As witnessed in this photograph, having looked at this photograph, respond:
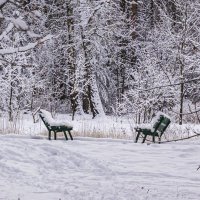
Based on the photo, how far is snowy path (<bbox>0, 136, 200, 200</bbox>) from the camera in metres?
7.39

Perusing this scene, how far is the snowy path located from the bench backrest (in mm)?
413

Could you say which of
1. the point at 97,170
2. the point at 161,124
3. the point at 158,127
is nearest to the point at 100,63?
the point at 161,124

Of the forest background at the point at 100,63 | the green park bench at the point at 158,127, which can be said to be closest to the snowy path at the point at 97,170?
the green park bench at the point at 158,127

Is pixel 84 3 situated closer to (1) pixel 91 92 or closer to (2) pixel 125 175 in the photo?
(1) pixel 91 92

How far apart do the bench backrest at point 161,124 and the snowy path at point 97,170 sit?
0.41 meters

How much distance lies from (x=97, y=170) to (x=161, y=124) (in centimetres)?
357

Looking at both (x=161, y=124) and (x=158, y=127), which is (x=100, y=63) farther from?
(x=158, y=127)

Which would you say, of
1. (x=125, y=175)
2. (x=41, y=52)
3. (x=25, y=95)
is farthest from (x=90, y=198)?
(x=41, y=52)

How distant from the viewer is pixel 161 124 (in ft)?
40.5

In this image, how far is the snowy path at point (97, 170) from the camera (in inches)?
291

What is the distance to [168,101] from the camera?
69.0 ft

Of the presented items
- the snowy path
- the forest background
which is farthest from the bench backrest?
the forest background

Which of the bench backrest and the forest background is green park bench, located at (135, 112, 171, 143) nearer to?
the bench backrest

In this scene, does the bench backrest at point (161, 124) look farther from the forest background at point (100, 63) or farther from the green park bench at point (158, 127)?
the forest background at point (100, 63)
